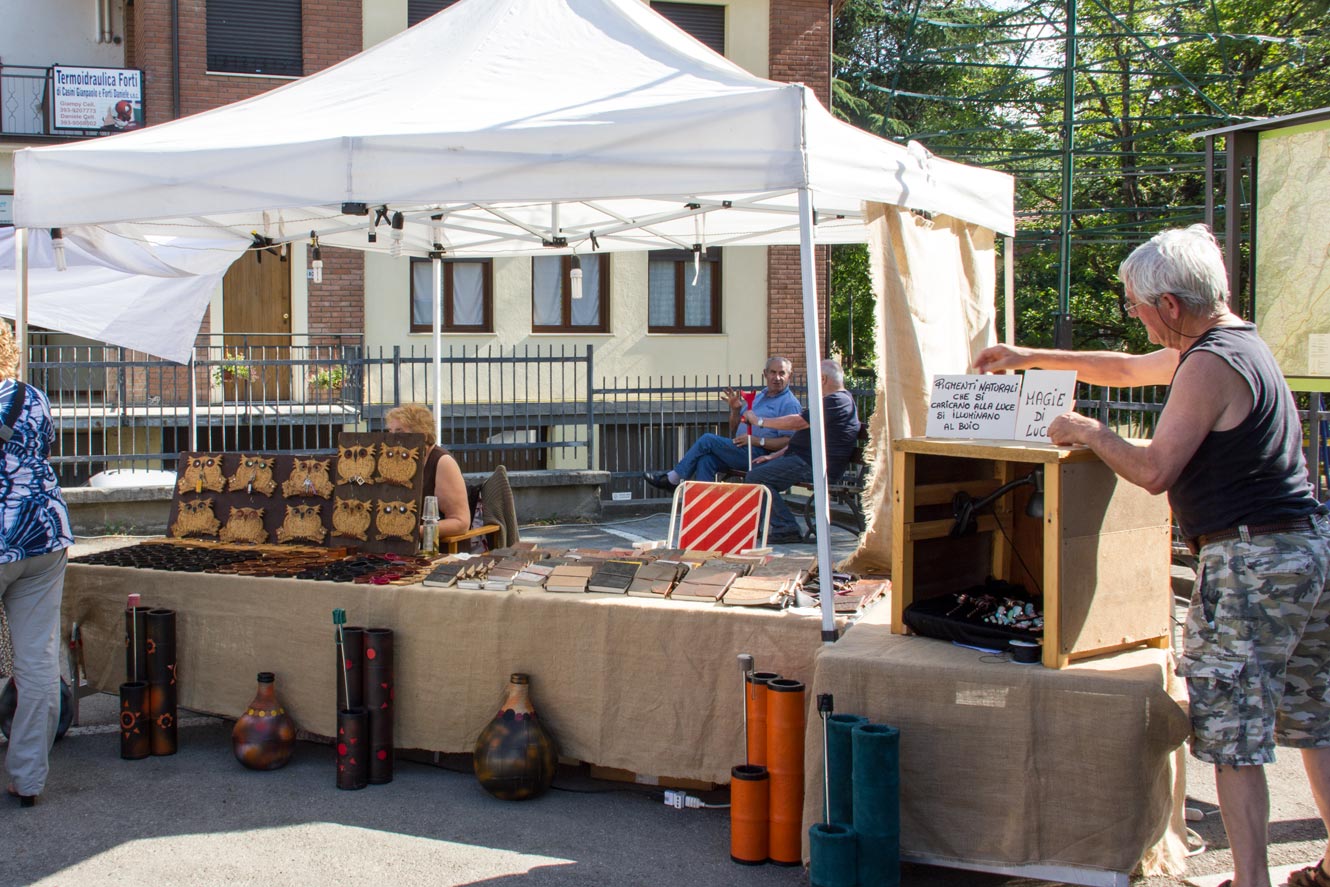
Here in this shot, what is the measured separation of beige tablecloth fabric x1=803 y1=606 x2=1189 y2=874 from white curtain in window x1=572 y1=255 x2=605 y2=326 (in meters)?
14.2

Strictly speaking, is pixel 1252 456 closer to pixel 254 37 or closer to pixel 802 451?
pixel 802 451

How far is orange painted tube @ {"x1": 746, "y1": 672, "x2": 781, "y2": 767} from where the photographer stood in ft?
12.5

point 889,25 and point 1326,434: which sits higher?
point 889,25

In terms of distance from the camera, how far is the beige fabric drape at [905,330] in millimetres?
5004

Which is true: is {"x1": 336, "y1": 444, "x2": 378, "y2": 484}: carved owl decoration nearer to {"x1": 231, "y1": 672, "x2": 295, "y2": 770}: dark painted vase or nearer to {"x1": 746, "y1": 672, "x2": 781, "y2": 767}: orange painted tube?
{"x1": 231, "y1": 672, "x2": 295, "y2": 770}: dark painted vase

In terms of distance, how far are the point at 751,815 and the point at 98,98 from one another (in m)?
16.0

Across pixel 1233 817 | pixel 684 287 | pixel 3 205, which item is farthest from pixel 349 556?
pixel 3 205

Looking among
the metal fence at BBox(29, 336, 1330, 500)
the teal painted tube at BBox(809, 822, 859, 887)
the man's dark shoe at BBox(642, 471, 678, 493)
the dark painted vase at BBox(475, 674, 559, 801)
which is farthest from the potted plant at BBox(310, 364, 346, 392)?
the teal painted tube at BBox(809, 822, 859, 887)

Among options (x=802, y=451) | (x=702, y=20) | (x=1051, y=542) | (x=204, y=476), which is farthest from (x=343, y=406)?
(x=1051, y=542)

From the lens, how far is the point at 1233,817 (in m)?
3.02

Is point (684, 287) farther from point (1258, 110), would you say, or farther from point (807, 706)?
point (807, 706)

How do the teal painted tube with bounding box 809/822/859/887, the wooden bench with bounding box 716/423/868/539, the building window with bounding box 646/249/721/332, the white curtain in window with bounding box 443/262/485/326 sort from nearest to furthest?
the teal painted tube with bounding box 809/822/859/887, the wooden bench with bounding box 716/423/868/539, the white curtain in window with bounding box 443/262/485/326, the building window with bounding box 646/249/721/332

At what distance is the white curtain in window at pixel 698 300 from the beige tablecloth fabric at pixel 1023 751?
1432 cm

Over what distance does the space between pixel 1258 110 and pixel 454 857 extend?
71.9 ft
